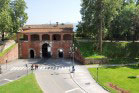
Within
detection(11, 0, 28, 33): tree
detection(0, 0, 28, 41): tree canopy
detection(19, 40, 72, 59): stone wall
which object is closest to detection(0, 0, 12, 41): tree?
detection(0, 0, 28, 41): tree canopy

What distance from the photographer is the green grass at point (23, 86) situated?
3622 centimetres

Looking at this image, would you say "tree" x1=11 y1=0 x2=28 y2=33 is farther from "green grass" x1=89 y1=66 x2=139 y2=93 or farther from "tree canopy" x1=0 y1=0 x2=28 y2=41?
"green grass" x1=89 y1=66 x2=139 y2=93

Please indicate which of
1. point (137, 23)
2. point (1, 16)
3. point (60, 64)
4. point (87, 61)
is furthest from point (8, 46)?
point (137, 23)

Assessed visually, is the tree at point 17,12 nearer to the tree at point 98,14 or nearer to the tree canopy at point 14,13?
the tree canopy at point 14,13

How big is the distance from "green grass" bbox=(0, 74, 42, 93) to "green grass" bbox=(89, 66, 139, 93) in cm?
1246

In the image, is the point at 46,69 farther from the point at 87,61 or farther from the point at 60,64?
the point at 87,61

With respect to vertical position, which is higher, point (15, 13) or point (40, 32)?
point (15, 13)

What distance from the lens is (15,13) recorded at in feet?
218

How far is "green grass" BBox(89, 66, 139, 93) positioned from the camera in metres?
38.6

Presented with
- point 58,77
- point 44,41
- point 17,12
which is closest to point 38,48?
point 44,41

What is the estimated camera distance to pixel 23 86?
38.6m

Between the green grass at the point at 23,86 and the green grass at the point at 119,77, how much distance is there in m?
12.5

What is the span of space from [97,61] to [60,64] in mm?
9863

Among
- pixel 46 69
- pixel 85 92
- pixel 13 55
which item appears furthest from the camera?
pixel 13 55
